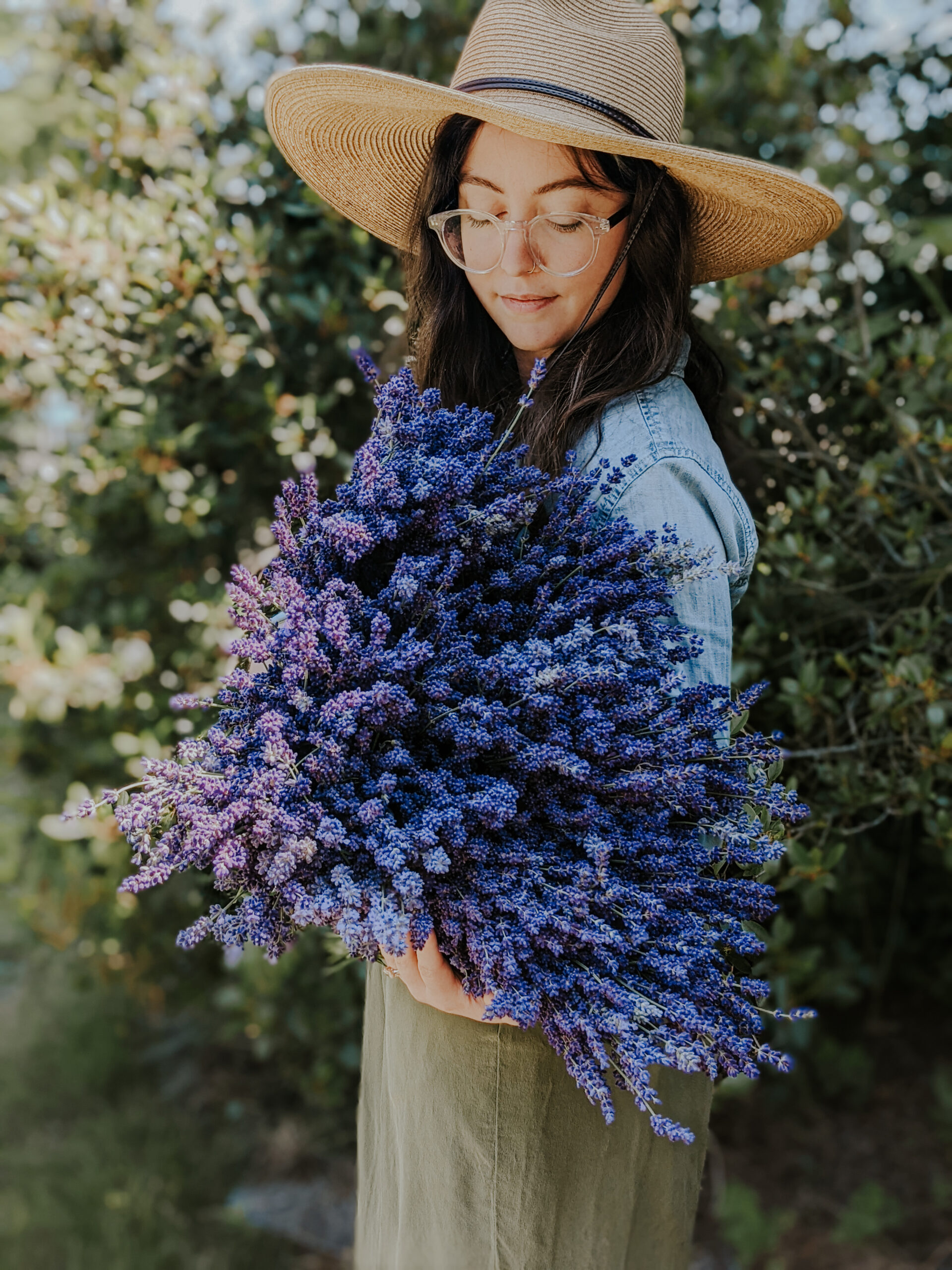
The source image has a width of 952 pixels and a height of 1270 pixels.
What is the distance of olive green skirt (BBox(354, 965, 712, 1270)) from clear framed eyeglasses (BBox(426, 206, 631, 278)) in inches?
40.7

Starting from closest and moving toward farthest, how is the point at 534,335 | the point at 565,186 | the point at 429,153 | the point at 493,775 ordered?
the point at 493,775 < the point at 565,186 < the point at 534,335 < the point at 429,153

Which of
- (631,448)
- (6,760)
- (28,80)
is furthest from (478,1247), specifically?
(28,80)

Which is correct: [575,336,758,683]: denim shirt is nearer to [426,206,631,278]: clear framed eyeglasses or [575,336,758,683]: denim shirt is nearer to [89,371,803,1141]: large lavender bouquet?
[89,371,803,1141]: large lavender bouquet

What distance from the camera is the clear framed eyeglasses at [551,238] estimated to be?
139cm

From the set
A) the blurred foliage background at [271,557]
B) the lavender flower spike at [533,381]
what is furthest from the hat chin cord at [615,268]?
the blurred foliage background at [271,557]

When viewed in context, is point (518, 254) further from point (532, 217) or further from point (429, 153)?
point (429, 153)

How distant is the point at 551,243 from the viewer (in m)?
1.40

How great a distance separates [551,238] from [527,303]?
10 centimetres

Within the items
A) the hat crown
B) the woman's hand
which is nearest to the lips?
the hat crown

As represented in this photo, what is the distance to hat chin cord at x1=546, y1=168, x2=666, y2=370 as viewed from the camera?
143cm

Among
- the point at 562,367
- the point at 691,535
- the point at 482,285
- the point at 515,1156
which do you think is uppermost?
the point at 482,285

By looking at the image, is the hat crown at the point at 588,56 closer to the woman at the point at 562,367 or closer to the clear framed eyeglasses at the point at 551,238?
the woman at the point at 562,367

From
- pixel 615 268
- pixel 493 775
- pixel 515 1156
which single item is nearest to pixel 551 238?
pixel 615 268

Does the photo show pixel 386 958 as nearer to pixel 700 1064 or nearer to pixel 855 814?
pixel 700 1064
